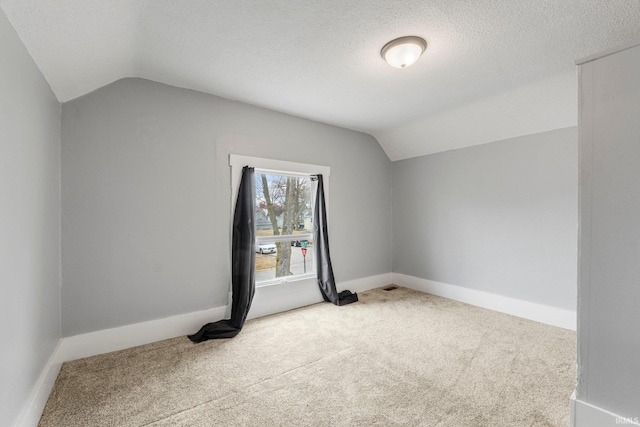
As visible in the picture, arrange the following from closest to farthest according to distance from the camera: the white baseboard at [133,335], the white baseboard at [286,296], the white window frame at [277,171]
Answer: the white baseboard at [133,335] → the white window frame at [277,171] → the white baseboard at [286,296]

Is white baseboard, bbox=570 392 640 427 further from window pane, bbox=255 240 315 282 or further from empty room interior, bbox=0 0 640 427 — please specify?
window pane, bbox=255 240 315 282

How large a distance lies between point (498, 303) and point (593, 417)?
2.01 metres

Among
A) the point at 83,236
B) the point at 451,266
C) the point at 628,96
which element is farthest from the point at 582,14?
the point at 83,236

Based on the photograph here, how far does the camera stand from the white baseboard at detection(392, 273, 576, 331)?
2.85m

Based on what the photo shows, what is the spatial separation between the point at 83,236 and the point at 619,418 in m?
3.70

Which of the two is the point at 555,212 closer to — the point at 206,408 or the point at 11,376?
the point at 206,408

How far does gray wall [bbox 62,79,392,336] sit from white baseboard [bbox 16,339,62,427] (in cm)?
37

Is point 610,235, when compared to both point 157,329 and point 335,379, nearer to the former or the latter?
point 335,379

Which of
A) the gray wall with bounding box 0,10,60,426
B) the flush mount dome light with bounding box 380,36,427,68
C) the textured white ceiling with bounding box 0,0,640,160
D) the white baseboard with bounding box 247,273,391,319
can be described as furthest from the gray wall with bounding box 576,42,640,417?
the gray wall with bounding box 0,10,60,426

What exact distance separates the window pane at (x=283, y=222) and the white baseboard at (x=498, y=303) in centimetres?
176

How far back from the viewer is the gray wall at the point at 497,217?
113 inches

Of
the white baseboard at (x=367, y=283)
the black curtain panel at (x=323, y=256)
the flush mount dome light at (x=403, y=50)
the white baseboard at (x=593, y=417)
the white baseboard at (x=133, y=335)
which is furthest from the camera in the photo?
the white baseboard at (x=367, y=283)

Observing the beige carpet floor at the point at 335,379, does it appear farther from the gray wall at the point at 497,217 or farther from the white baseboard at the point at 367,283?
the white baseboard at the point at 367,283

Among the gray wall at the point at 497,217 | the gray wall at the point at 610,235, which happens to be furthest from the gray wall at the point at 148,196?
the gray wall at the point at 610,235
